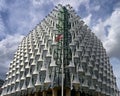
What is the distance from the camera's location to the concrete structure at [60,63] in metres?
64.7

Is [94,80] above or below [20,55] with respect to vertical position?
below

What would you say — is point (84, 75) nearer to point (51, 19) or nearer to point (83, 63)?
point (83, 63)

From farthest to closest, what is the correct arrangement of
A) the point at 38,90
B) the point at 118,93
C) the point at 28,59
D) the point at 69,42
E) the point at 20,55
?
the point at 118,93, the point at 20,55, the point at 28,59, the point at 69,42, the point at 38,90

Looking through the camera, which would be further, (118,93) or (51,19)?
(118,93)

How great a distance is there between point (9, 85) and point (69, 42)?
2248 centimetres

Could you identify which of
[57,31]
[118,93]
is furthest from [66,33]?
[118,93]

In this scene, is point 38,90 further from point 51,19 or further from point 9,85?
point 51,19

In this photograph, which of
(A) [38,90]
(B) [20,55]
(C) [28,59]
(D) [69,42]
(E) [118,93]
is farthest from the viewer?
(E) [118,93]

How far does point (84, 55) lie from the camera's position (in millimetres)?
72062

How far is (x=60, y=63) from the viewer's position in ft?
217

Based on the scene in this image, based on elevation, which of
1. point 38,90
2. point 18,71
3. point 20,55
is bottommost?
point 38,90

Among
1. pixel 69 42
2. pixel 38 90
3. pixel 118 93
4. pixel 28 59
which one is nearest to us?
pixel 38 90

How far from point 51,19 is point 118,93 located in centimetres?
3251

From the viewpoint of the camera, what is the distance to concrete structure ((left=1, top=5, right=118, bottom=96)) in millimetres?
64688
